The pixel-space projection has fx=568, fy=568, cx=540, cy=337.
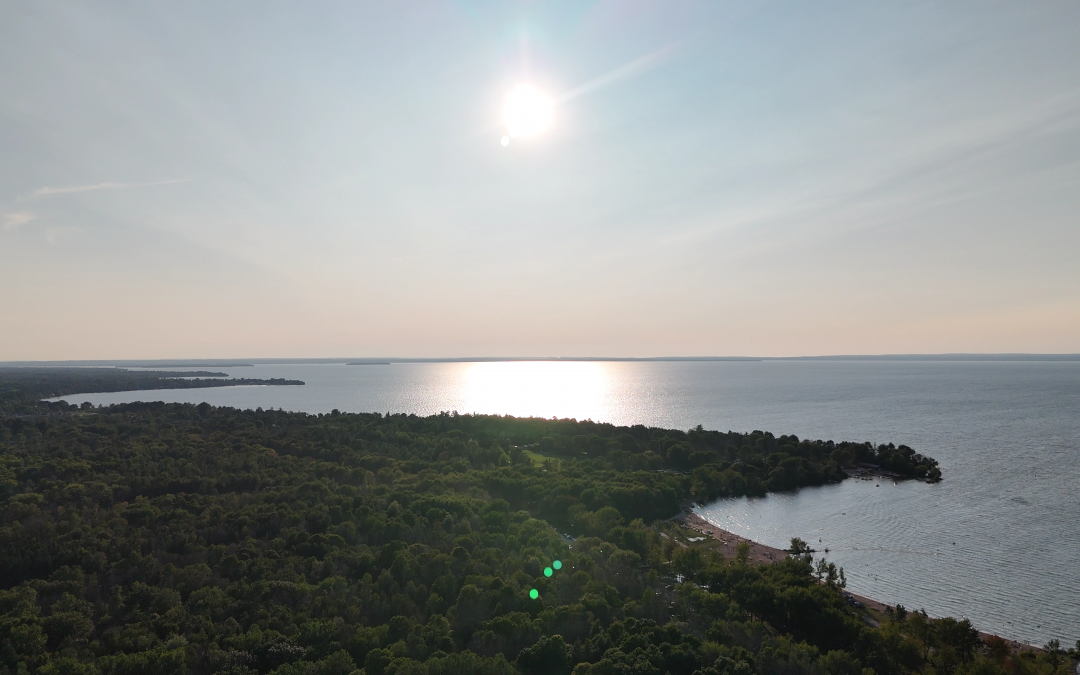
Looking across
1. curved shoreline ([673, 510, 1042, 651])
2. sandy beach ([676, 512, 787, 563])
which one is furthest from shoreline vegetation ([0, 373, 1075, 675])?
sandy beach ([676, 512, 787, 563])

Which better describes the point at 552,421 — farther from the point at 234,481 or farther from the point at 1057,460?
the point at 1057,460

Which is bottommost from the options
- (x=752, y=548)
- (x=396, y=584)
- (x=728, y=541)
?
(x=728, y=541)

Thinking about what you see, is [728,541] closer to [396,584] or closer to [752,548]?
[752,548]

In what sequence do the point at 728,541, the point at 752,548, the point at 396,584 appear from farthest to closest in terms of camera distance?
the point at 728,541, the point at 752,548, the point at 396,584

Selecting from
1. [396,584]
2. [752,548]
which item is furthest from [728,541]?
[396,584]

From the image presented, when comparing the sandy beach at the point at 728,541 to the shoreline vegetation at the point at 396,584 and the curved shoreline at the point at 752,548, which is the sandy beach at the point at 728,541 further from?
the shoreline vegetation at the point at 396,584

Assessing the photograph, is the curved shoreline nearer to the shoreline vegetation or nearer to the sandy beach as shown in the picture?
the sandy beach

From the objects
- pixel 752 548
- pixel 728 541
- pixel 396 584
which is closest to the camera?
pixel 396 584

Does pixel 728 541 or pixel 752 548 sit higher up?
pixel 752 548
